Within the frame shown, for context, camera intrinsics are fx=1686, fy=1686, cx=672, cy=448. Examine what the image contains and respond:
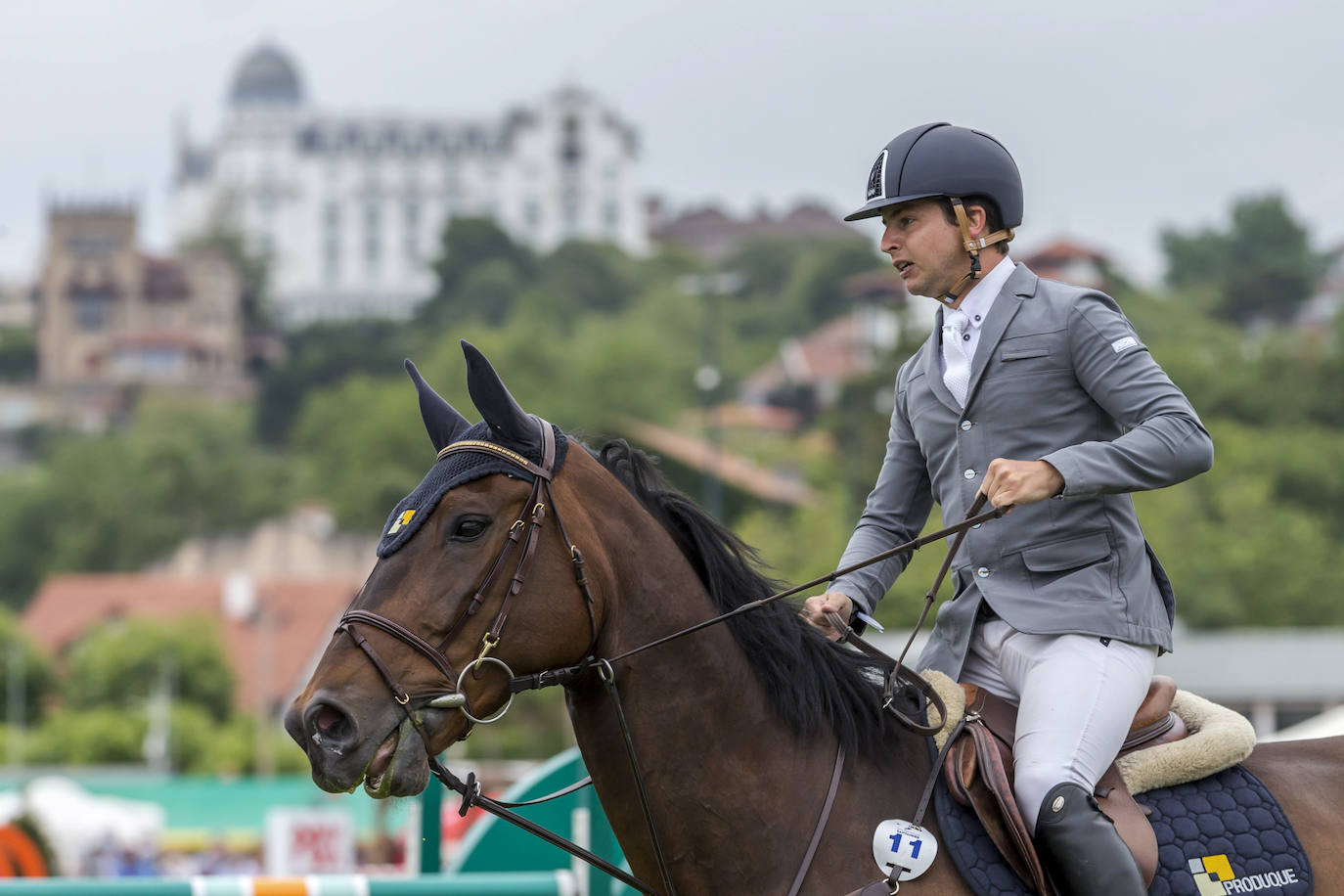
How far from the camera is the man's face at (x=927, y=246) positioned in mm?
4172

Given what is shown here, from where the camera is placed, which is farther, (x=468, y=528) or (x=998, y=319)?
(x=998, y=319)

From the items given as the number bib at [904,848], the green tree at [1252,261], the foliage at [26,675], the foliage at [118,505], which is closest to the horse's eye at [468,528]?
the number bib at [904,848]

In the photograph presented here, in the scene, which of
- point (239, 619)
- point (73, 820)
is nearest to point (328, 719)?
point (73, 820)

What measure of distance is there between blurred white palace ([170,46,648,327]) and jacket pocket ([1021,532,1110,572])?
582 ft

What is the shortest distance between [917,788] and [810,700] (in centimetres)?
32

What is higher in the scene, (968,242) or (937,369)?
(968,242)

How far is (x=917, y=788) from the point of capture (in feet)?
13.1

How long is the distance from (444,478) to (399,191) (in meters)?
185

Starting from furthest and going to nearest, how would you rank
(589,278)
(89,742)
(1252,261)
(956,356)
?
1. (589,278)
2. (1252,261)
3. (89,742)
4. (956,356)

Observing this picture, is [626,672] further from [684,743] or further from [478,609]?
[478,609]

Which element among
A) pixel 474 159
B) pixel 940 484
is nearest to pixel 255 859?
pixel 940 484

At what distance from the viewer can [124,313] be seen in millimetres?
154625

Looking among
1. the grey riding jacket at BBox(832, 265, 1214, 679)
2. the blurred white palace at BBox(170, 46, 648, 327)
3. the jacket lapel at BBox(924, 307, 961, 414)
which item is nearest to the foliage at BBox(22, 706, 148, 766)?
the jacket lapel at BBox(924, 307, 961, 414)

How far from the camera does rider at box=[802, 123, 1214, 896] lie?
376 cm
